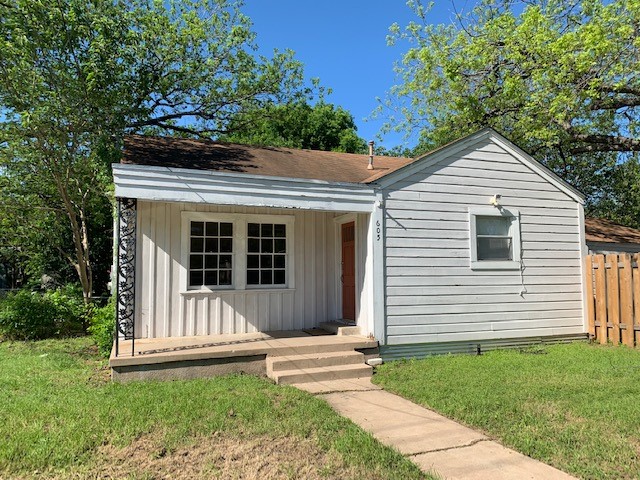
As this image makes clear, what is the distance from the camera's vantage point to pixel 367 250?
802 centimetres

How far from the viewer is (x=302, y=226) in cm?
909

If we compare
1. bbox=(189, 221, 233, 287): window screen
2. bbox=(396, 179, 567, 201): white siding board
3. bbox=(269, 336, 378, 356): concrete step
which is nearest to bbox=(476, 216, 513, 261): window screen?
bbox=(396, 179, 567, 201): white siding board

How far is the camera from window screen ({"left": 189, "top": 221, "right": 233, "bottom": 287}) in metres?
8.30

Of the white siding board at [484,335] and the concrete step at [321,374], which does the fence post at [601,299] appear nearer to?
the white siding board at [484,335]

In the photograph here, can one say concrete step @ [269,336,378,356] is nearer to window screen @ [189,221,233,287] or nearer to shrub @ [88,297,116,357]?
window screen @ [189,221,233,287]

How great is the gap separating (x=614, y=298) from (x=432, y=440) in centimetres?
651

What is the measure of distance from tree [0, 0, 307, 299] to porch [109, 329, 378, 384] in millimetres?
5763

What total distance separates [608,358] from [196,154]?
802 centimetres

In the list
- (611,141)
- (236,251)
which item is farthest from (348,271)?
(611,141)

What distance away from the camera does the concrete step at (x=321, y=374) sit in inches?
257

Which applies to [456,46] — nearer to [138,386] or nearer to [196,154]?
[196,154]

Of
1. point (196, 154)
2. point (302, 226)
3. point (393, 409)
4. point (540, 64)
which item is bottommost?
point (393, 409)

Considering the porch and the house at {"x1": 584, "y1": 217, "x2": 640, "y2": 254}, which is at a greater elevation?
the house at {"x1": 584, "y1": 217, "x2": 640, "y2": 254}

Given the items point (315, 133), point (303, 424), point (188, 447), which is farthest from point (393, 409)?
point (315, 133)
